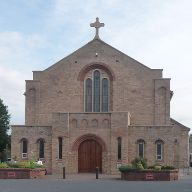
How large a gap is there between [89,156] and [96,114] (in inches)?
142

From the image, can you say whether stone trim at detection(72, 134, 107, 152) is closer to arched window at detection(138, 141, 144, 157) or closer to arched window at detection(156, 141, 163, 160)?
arched window at detection(138, 141, 144, 157)

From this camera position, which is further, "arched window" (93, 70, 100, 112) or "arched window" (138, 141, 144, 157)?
"arched window" (93, 70, 100, 112)

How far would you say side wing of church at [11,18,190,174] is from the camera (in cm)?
2983

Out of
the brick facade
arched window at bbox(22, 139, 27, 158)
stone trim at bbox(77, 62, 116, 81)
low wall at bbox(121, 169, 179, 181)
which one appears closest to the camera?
low wall at bbox(121, 169, 179, 181)

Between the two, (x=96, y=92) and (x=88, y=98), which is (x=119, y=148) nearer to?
(x=88, y=98)

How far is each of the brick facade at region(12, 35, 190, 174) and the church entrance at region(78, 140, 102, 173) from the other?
0.47 metres

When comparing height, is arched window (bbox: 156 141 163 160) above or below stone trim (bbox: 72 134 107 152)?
below

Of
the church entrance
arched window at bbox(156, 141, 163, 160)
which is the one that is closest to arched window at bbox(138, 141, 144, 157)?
arched window at bbox(156, 141, 163, 160)

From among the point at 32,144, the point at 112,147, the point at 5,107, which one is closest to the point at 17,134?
the point at 32,144

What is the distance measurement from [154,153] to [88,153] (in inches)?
219

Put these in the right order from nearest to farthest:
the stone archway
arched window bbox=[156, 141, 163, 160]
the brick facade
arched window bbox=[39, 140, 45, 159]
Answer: the brick facade → the stone archway → arched window bbox=[156, 141, 163, 160] → arched window bbox=[39, 140, 45, 159]

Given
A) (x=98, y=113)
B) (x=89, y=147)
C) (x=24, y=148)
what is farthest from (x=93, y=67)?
(x=24, y=148)

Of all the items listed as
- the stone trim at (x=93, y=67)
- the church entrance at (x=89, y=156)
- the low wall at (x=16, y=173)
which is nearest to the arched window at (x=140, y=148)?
the church entrance at (x=89, y=156)

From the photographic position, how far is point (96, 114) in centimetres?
3017
